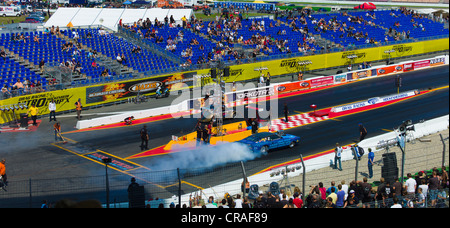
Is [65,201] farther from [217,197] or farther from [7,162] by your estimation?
[7,162]

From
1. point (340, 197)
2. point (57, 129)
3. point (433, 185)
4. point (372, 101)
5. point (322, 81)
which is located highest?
point (322, 81)

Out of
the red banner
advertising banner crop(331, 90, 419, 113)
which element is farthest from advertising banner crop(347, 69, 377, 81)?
advertising banner crop(331, 90, 419, 113)

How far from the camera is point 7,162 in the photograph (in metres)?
25.0

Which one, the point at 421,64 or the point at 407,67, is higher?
the point at 421,64

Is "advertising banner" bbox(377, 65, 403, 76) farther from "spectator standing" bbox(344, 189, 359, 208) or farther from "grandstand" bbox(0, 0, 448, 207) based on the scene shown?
"spectator standing" bbox(344, 189, 359, 208)

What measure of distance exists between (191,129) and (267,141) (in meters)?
6.41

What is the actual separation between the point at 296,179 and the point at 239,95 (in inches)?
797

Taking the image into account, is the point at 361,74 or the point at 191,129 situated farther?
the point at 361,74

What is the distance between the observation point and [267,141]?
26.9 metres

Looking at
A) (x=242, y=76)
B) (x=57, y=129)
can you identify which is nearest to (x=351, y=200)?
(x=57, y=129)

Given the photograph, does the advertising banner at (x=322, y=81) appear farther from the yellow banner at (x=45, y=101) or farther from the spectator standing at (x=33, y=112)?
the spectator standing at (x=33, y=112)

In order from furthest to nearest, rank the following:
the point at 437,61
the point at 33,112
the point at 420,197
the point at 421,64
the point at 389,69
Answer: the point at 437,61 → the point at 421,64 → the point at 389,69 → the point at 33,112 → the point at 420,197

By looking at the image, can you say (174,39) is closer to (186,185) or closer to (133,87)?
(133,87)
